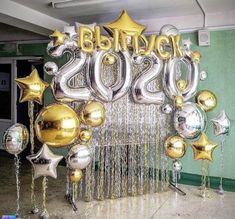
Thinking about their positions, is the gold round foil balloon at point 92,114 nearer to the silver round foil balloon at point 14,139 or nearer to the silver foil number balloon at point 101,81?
the silver foil number balloon at point 101,81

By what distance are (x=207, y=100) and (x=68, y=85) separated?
178 centimetres

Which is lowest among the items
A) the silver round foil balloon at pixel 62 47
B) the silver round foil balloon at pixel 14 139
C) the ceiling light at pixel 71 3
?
the silver round foil balloon at pixel 14 139

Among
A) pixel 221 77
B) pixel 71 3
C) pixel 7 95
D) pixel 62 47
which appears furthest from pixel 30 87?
pixel 7 95

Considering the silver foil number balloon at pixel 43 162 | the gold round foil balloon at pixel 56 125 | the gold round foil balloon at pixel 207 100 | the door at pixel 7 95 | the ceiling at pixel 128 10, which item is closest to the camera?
the gold round foil balloon at pixel 56 125

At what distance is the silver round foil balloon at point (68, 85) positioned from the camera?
2.68 m

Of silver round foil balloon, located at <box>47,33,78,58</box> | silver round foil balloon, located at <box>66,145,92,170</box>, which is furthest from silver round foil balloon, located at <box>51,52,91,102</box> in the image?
silver round foil balloon, located at <box>66,145,92,170</box>

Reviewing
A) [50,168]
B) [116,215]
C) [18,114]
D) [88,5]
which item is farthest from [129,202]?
[18,114]

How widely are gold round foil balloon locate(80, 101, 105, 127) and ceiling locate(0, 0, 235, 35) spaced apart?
123cm

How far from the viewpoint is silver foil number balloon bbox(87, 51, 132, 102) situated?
110 inches

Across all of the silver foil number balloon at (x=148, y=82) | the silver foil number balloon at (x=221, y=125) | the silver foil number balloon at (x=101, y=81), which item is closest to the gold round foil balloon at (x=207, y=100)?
the silver foil number balloon at (x=221, y=125)

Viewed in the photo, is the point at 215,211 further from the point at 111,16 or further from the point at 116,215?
the point at 111,16

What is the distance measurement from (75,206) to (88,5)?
2.24m

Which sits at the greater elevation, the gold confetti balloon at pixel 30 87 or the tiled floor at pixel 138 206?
the gold confetti balloon at pixel 30 87

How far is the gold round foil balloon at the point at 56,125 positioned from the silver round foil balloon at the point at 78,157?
0.54ft
